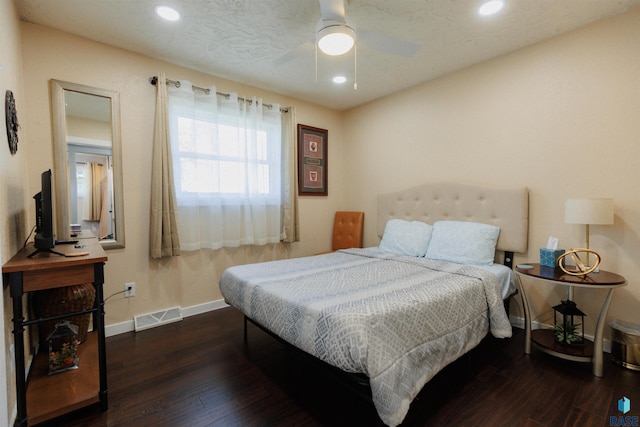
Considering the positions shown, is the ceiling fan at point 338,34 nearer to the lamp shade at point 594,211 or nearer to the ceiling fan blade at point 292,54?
the ceiling fan blade at point 292,54

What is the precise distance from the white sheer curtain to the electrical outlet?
0.56m

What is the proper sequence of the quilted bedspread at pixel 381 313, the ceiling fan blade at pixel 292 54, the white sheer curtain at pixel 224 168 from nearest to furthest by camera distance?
the quilted bedspread at pixel 381 313 < the ceiling fan blade at pixel 292 54 < the white sheer curtain at pixel 224 168

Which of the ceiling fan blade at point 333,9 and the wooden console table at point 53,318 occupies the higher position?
the ceiling fan blade at point 333,9

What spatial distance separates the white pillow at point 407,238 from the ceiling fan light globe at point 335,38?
207 centimetres

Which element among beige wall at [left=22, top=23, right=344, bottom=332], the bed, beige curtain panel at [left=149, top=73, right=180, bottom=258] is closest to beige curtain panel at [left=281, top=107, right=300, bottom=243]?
beige wall at [left=22, top=23, right=344, bottom=332]

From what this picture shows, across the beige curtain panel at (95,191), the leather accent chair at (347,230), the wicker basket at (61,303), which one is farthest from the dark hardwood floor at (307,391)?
the leather accent chair at (347,230)

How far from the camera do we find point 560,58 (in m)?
2.47

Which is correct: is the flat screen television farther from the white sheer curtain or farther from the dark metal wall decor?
the white sheer curtain

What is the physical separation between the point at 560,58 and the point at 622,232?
153cm

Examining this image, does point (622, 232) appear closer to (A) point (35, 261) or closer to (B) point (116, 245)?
(A) point (35, 261)

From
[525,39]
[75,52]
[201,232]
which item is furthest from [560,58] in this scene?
[75,52]

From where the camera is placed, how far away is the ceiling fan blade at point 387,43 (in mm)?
1839

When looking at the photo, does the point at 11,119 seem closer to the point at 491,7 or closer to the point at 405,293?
the point at 405,293

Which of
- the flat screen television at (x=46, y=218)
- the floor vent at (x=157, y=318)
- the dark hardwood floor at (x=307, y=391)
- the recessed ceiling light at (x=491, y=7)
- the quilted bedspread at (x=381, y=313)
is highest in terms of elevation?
the recessed ceiling light at (x=491, y=7)
